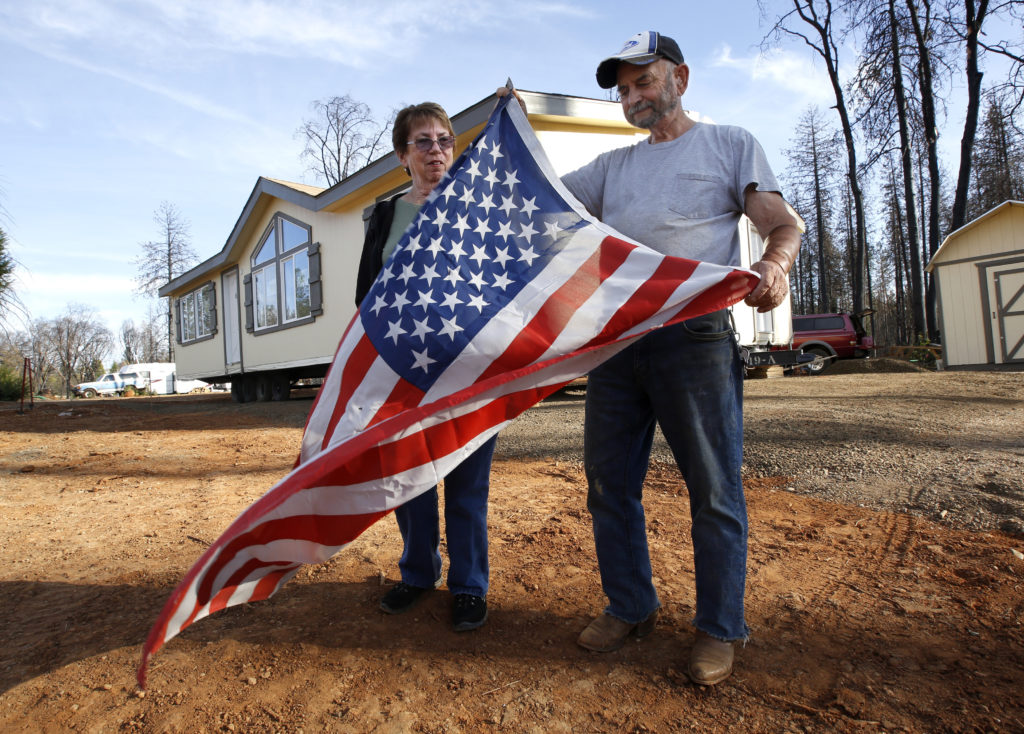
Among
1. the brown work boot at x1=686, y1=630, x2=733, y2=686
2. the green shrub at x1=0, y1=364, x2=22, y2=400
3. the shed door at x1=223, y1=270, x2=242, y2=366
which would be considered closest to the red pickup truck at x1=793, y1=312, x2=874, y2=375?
the shed door at x1=223, y1=270, x2=242, y2=366

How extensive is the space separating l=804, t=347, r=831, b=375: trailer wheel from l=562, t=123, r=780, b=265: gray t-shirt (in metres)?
16.1

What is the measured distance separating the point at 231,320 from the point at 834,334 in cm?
1734

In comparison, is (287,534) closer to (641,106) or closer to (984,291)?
(641,106)

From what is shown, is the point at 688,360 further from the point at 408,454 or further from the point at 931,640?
the point at 931,640

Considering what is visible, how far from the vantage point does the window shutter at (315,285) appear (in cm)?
1233

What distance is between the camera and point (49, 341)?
2435 inches

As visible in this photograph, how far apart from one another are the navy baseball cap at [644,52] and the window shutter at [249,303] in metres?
14.6

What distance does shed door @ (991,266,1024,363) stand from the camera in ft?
46.3

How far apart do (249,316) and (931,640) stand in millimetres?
15567

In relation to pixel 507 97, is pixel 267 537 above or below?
below

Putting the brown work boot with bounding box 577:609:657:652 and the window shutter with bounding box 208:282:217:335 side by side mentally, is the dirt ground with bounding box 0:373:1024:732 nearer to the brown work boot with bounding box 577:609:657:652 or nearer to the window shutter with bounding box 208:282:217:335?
the brown work boot with bounding box 577:609:657:652

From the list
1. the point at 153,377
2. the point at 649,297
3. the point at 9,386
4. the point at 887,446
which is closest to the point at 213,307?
the point at 9,386

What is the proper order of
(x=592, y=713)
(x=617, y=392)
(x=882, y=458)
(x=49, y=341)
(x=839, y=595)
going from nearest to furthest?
(x=592, y=713), (x=617, y=392), (x=839, y=595), (x=882, y=458), (x=49, y=341)

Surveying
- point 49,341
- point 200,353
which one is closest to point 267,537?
point 200,353
